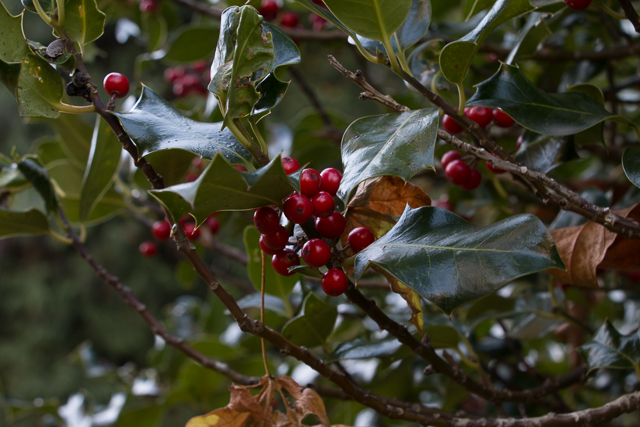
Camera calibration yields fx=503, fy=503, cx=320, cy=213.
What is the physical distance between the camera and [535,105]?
0.57m

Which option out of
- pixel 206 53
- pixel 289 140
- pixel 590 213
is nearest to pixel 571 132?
pixel 590 213

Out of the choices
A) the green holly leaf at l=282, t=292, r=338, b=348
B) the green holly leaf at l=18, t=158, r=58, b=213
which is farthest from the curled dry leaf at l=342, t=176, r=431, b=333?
the green holly leaf at l=18, t=158, r=58, b=213

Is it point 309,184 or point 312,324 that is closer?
point 309,184

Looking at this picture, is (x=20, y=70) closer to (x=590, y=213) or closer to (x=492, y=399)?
(x=590, y=213)

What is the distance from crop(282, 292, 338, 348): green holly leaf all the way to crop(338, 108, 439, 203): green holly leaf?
0.80 ft

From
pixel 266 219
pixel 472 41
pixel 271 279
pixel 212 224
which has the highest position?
pixel 472 41

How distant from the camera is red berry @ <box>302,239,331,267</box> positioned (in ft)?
1.52

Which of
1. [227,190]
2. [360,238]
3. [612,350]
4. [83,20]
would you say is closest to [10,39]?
[83,20]

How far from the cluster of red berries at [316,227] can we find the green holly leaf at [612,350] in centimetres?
38

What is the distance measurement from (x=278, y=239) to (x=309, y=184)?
0.06 metres

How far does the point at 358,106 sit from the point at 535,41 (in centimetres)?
449

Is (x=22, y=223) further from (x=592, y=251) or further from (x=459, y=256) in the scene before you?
(x=592, y=251)

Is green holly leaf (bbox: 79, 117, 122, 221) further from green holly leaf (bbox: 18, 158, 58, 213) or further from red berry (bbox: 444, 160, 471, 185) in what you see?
red berry (bbox: 444, 160, 471, 185)

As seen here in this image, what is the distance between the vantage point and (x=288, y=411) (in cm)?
54
